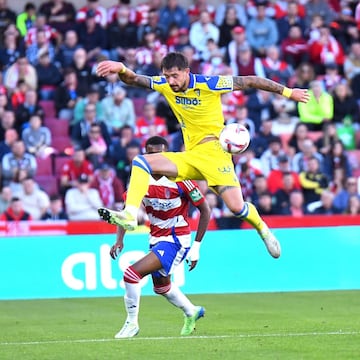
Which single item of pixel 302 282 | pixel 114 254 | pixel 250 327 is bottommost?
pixel 302 282

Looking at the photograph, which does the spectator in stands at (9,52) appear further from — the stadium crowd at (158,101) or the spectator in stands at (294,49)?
the spectator in stands at (294,49)

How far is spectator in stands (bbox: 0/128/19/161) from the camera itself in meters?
21.0

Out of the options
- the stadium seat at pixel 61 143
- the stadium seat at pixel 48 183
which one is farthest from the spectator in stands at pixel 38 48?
the stadium seat at pixel 48 183

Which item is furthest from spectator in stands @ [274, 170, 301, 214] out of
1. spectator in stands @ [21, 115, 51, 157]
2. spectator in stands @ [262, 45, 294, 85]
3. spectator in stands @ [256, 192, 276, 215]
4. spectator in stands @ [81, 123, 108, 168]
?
spectator in stands @ [21, 115, 51, 157]

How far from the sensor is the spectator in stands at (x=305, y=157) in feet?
70.8

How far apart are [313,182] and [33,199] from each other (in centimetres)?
535

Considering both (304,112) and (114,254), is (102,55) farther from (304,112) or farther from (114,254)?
(114,254)

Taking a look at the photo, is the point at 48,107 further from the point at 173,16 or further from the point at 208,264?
the point at 208,264

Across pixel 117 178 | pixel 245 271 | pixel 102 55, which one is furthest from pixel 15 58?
pixel 245 271

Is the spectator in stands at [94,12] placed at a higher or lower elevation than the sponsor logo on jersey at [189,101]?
lower

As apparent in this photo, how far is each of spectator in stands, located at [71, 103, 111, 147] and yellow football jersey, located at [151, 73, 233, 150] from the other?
33.4 ft

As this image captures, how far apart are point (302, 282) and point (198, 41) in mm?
7501

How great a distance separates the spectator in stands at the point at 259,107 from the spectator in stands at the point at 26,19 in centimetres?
491

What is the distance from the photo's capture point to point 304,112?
2286 centimetres
